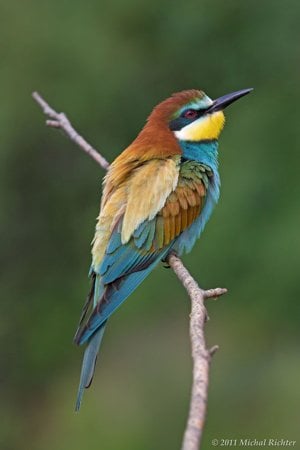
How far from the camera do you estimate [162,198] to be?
314 cm

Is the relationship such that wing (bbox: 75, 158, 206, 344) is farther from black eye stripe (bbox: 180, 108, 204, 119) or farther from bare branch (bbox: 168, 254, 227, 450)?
bare branch (bbox: 168, 254, 227, 450)

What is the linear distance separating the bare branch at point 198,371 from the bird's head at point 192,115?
119 cm

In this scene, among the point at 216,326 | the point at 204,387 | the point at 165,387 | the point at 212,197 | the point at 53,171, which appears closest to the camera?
the point at 204,387

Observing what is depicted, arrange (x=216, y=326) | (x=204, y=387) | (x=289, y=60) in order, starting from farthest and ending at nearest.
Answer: (x=289, y=60) < (x=216, y=326) < (x=204, y=387)

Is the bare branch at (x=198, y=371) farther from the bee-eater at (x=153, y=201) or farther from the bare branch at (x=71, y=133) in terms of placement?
the bare branch at (x=71, y=133)

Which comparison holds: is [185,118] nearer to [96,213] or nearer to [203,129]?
[203,129]

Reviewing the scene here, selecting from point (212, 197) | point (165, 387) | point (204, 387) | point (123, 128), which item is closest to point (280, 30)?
point (123, 128)

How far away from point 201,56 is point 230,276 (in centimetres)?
174

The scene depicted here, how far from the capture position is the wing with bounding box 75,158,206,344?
9.86 feet

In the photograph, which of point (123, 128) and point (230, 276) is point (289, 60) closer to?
point (123, 128)

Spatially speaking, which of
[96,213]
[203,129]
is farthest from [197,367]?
[96,213]

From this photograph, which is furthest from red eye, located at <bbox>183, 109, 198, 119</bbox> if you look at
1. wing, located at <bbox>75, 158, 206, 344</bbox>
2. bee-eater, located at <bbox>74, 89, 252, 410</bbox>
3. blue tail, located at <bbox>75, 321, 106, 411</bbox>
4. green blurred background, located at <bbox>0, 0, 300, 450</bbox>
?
green blurred background, located at <bbox>0, 0, 300, 450</bbox>

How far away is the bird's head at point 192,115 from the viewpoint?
3.35m

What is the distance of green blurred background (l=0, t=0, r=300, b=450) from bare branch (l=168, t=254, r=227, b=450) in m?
2.46
